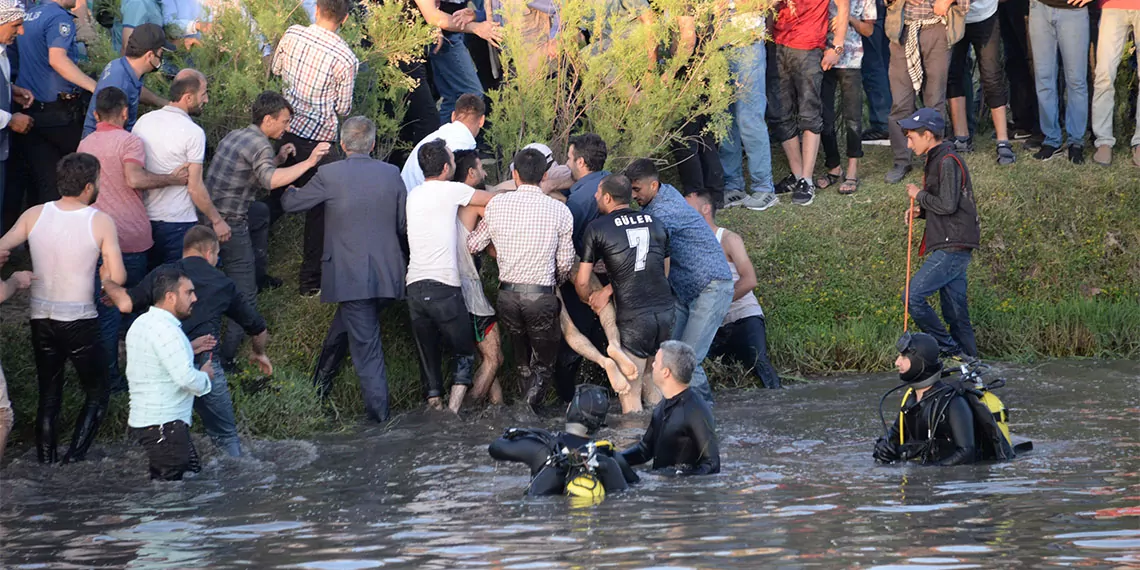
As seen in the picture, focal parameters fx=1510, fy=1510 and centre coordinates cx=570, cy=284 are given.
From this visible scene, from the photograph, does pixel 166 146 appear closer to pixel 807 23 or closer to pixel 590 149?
pixel 590 149

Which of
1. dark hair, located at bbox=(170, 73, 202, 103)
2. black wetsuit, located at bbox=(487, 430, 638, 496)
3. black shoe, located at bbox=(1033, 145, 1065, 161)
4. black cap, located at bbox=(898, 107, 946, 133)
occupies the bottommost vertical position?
black wetsuit, located at bbox=(487, 430, 638, 496)

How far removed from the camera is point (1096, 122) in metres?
15.2

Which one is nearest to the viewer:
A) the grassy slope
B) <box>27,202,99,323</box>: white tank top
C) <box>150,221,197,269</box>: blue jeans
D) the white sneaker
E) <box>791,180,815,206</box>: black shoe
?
<box>27,202,99,323</box>: white tank top

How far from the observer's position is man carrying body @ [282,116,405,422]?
36.4ft

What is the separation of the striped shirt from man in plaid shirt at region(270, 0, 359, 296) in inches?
102

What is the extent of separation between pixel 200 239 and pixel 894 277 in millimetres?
6915

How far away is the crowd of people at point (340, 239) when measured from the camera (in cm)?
966

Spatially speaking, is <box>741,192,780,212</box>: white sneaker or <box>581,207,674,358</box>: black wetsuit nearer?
<box>581,207,674,358</box>: black wetsuit

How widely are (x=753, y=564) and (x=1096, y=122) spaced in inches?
390

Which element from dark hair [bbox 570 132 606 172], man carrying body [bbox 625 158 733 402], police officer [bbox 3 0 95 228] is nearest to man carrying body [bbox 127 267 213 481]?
police officer [bbox 3 0 95 228]

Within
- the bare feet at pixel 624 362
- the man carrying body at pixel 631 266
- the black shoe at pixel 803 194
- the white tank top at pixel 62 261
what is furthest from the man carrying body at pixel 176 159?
the black shoe at pixel 803 194

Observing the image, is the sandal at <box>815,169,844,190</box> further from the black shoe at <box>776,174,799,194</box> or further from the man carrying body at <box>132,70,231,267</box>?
the man carrying body at <box>132,70,231,267</box>

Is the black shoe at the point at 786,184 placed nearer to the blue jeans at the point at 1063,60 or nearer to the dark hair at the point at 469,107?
the blue jeans at the point at 1063,60

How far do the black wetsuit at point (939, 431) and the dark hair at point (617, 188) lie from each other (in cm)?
283
